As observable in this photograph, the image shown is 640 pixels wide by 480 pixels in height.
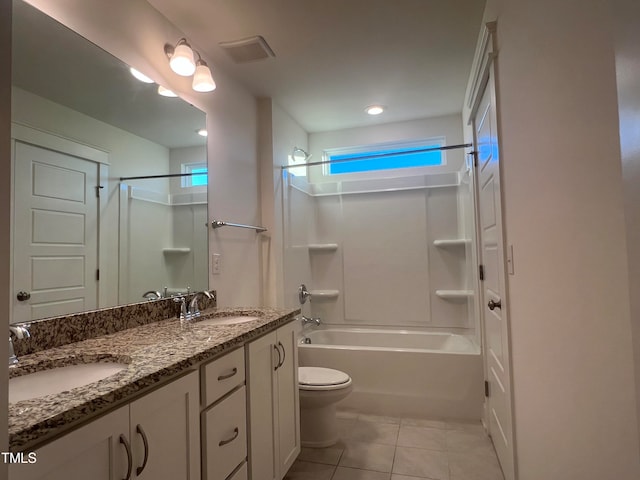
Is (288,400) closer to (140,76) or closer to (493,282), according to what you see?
(493,282)

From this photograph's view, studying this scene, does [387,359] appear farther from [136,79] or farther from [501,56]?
[136,79]

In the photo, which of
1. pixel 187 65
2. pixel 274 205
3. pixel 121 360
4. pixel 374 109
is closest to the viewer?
pixel 121 360

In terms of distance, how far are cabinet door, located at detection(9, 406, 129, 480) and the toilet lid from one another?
4.64 feet

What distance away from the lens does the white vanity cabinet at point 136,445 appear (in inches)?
27.4

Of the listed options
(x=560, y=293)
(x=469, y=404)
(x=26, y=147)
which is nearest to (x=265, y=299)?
(x=469, y=404)

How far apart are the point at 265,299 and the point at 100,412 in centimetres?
199

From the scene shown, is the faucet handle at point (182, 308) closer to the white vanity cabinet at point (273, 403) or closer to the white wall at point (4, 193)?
the white vanity cabinet at point (273, 403)

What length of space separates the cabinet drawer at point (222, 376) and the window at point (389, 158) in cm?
234

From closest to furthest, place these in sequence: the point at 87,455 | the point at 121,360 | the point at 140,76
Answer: the point at 87,455 → the point at 121,360 → the point at 140,76

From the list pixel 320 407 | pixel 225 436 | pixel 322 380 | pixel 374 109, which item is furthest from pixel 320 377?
pixel 374 109

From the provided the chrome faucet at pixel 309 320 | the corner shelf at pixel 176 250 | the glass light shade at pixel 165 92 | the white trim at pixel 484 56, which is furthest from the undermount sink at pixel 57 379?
the chrome faucet at pixel 309 320

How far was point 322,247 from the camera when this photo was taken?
361 centimetres

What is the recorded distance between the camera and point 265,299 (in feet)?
9.09

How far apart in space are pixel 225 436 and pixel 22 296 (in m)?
0.85
